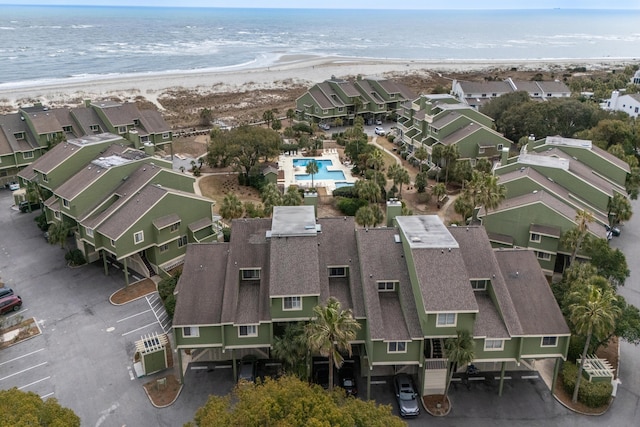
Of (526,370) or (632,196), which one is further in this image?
(632,196)

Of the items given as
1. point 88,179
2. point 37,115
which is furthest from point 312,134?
point 88,179

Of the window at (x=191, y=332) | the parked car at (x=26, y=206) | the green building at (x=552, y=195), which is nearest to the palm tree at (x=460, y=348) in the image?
the window at (x=191, y=332)

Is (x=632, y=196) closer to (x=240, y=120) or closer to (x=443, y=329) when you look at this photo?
(x=443, y=329)

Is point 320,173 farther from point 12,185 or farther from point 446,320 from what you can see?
point 446,320

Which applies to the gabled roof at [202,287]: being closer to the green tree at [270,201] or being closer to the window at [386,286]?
the window at [386,286]

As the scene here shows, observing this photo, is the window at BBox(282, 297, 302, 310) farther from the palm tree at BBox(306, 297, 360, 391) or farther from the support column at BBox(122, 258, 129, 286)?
the support column at BBox(122, 258, 129, 286)

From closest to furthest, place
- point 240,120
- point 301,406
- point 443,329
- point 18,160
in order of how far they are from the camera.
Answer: point 301,406, point 443,329, point 18,160, point 240,120

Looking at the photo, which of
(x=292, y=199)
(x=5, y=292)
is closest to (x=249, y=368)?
(x=292, y=199)
